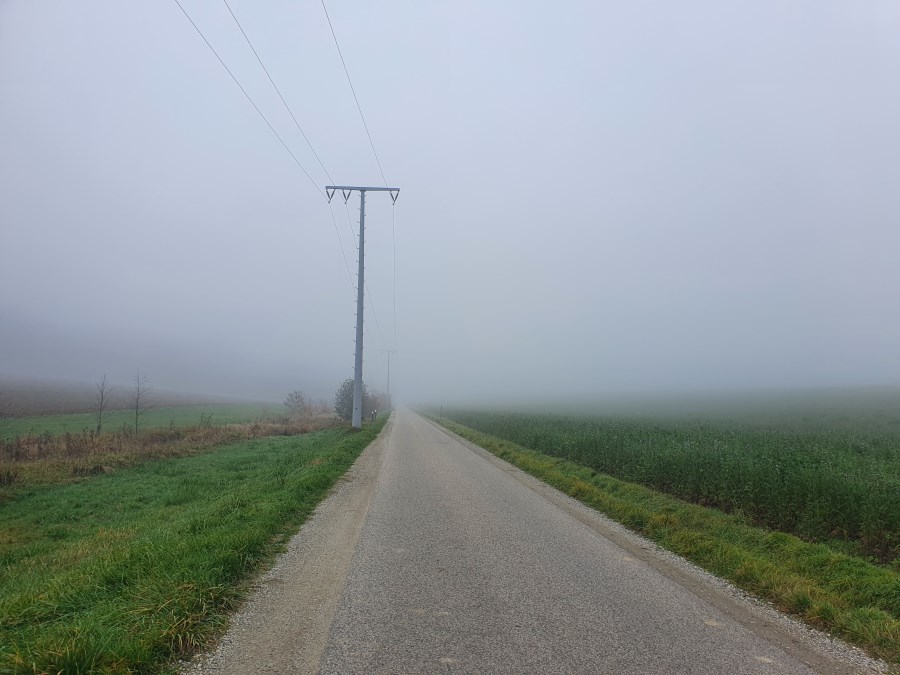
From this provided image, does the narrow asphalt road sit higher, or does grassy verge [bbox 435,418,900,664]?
the narrow asphalt road

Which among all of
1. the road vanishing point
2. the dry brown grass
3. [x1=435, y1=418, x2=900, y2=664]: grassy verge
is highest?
the road vanishing point

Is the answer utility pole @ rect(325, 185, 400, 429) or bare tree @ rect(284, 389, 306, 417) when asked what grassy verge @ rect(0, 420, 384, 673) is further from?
bare tree @ rect(284, 389, 306, 417)

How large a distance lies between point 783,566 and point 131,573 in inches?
317

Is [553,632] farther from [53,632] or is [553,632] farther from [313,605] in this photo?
[53,632]

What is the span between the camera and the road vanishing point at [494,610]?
3.77 m

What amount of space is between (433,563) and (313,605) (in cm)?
178

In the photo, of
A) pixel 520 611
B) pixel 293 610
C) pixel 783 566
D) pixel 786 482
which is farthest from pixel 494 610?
pixel 786 482

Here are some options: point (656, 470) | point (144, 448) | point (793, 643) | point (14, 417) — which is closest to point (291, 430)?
point (144, 448)

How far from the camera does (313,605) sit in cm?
475

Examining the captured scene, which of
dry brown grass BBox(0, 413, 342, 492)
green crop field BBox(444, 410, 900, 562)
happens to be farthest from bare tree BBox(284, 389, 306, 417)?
green crop field BBox(444, 410, 900, 562)

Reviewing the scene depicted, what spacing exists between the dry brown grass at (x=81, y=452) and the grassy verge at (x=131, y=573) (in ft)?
15.0

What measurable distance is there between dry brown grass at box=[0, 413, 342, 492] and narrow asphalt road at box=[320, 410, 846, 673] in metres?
16.8

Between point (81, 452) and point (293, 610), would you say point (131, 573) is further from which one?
point (81, 452)

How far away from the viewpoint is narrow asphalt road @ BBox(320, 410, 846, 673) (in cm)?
378
